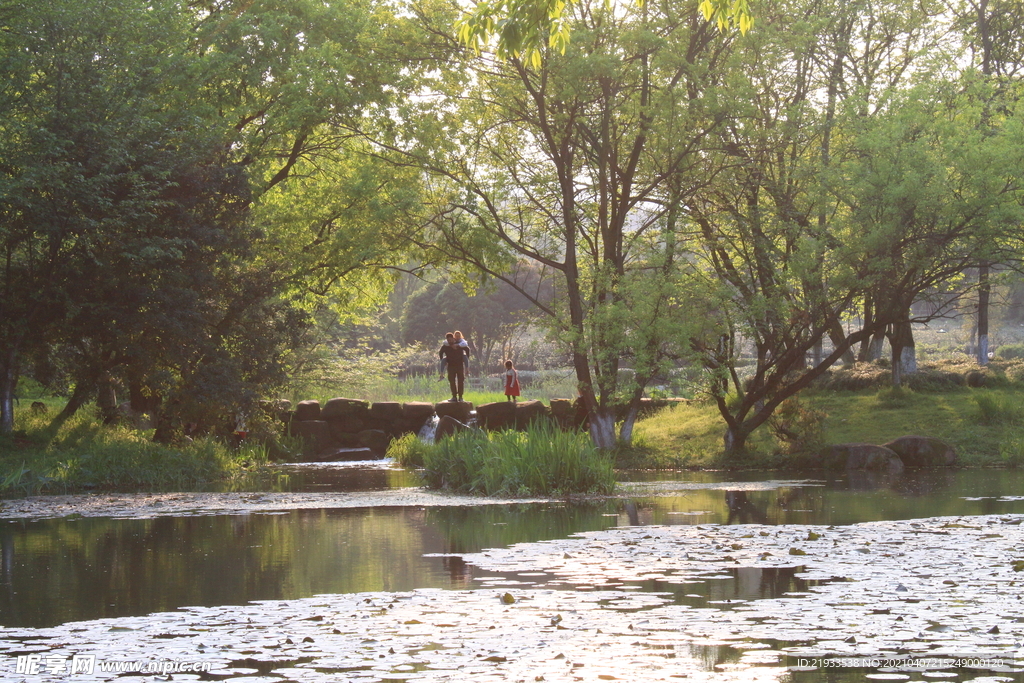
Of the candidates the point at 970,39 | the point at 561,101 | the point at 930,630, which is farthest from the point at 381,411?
the point at 930,630

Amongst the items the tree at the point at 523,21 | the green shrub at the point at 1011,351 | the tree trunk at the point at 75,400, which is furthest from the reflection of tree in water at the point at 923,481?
the green shrub at the point at 1011,351

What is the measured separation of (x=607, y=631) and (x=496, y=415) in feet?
66.3

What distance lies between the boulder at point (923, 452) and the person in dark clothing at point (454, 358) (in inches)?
397

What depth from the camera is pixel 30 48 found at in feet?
59.2

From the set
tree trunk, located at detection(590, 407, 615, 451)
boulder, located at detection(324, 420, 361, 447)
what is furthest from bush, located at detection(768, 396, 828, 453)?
boulder, located at detection(324, 420, 361, 447)

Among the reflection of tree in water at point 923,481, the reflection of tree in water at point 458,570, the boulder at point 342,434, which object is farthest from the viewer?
the boulder at point 342,434

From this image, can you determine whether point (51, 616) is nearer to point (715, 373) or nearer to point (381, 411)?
point (715, 373)

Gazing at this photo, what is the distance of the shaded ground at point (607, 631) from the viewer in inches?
196

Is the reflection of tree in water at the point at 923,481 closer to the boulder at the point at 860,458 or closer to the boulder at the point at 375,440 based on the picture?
the boulder at the point at 860,458

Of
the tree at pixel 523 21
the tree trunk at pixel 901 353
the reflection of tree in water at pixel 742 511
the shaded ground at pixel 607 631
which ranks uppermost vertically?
the tree at pixel 523 21

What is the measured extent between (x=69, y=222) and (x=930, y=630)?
15.4m

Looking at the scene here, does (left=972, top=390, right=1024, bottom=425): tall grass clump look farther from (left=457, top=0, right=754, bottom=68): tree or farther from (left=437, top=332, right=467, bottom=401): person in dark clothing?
(left=457, top=0, right=754, bottom=68): tree

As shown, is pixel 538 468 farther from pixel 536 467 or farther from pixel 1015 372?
pixel 1015 372

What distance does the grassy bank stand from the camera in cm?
2144
